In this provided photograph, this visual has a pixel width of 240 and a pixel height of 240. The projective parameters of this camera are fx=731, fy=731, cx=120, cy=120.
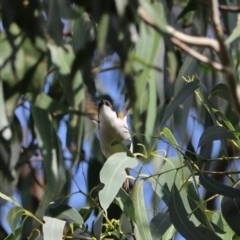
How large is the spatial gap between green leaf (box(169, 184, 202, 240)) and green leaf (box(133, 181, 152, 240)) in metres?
0.08

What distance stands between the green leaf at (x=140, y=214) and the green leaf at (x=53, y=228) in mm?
128

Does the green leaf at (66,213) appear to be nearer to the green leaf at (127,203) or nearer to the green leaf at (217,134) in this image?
the green leaf at (127,203)

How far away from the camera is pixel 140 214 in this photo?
1239 millimetres

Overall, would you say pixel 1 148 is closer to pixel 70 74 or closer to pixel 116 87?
pixel 70 74

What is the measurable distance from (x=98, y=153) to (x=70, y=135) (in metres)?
0.29

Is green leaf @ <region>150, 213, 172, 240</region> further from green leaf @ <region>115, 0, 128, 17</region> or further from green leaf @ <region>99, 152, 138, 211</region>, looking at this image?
green leaf @ <region>115, 0, 128, 17</region>

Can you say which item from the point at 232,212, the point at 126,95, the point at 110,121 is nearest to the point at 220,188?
the point at 232,212

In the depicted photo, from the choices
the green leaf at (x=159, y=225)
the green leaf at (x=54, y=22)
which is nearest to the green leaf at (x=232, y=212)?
the green leaf at (x=159, y=225)

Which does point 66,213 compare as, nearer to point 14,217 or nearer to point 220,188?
point 14,217

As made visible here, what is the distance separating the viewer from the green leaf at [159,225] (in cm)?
122

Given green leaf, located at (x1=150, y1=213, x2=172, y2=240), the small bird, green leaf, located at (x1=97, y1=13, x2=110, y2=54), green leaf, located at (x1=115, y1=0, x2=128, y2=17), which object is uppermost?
green leaf, located at (x1=115, y1=0, x2=128, y2=17)

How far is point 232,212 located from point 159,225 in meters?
0.13

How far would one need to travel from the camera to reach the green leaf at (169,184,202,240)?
3.76 feet

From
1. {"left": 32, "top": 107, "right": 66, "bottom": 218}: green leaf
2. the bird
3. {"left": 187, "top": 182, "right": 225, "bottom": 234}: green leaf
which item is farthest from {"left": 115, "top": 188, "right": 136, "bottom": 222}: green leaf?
the bird
